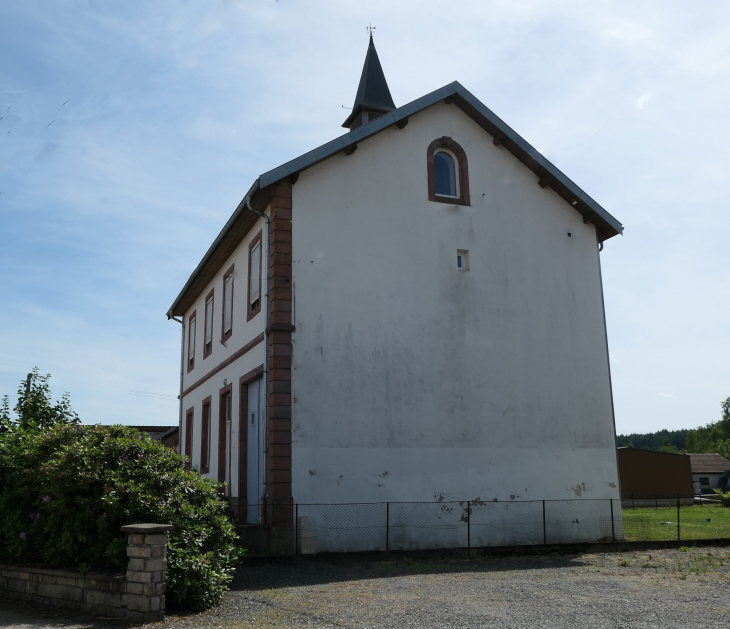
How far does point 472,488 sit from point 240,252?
747 centimetres

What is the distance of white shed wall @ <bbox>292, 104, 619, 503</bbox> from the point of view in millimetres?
14094

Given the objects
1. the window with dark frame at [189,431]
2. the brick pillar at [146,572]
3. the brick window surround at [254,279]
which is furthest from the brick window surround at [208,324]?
the brick pillar at [146,572]

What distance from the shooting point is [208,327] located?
21047 mm

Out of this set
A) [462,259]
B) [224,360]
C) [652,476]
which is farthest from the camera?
[652,476]

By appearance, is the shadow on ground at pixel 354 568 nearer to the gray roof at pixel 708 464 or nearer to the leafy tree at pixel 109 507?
the leafy tree at pixel 109 507

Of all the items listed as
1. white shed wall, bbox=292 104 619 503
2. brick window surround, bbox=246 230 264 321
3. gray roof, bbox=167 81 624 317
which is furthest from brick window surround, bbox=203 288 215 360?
white shed wall, bbox=292 104 619 503

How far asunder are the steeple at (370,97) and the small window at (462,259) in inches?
364

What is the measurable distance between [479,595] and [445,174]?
992 cm

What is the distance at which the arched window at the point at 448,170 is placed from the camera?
1616 centimetres

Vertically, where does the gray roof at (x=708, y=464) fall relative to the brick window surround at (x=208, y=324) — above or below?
below

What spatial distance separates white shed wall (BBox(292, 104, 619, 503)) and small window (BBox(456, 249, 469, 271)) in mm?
121

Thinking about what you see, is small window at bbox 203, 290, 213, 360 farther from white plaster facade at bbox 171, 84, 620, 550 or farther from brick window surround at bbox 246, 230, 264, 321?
brick window surround at bbox 246, 230, 264, 321

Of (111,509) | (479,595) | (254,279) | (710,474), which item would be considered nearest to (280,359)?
(254,279)

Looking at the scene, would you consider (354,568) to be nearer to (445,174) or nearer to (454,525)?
(454,525)
